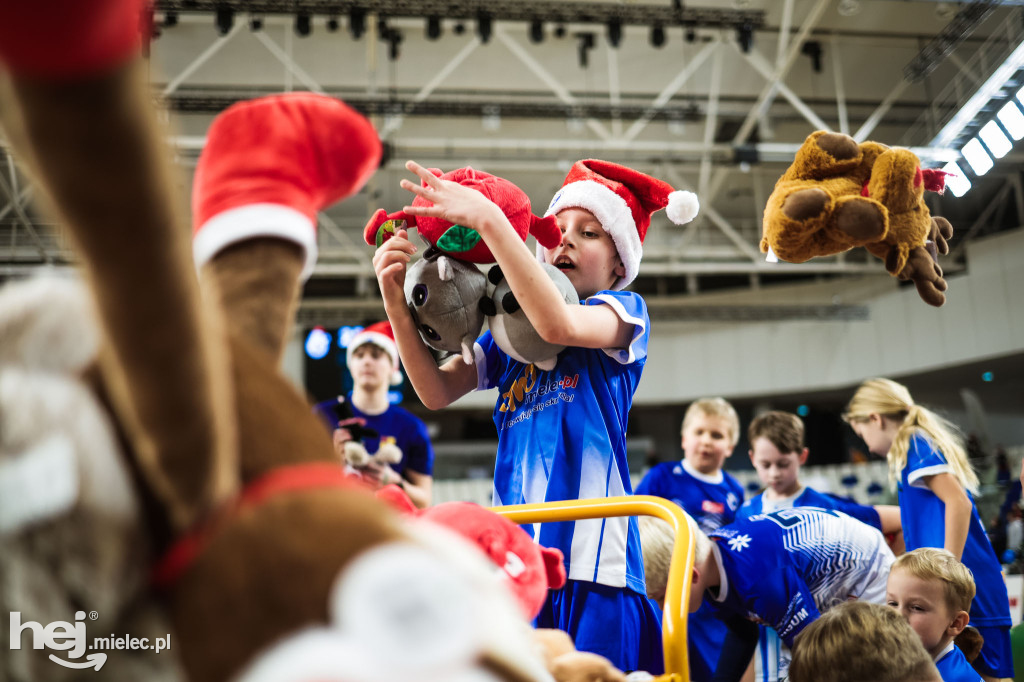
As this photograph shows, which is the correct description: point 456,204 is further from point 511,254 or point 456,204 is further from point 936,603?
point 936,603

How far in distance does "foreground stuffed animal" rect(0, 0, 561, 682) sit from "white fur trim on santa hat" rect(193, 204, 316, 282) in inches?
3.6

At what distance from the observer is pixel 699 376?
12125 millimetres

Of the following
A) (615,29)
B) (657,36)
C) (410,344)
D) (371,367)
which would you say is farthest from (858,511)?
(657,36)

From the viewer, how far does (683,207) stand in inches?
62.1

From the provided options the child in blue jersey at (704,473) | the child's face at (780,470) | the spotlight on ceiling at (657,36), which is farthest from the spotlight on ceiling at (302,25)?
the child's face at (780,470)

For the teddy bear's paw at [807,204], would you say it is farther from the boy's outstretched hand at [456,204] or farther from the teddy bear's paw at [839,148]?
the boy's outstretched hand at [456,204]

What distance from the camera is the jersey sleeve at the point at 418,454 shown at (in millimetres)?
3352

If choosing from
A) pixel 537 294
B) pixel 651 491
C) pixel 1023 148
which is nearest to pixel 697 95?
pixel 1023 148

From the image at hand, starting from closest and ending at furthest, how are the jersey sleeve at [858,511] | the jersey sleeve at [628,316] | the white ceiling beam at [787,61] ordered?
1. the jersey sleeve at [628,316]
2. the jersey sleeve at [858,511]
3. the white ceiling beam at [787,61]

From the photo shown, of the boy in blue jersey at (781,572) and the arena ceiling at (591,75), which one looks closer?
the boy in blue jersey at (781,572)

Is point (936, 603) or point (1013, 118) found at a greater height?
point (1013, 118)

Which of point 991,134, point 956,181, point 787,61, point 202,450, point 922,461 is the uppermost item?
point 787,61

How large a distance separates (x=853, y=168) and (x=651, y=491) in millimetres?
2226

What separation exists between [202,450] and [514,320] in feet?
2.91
